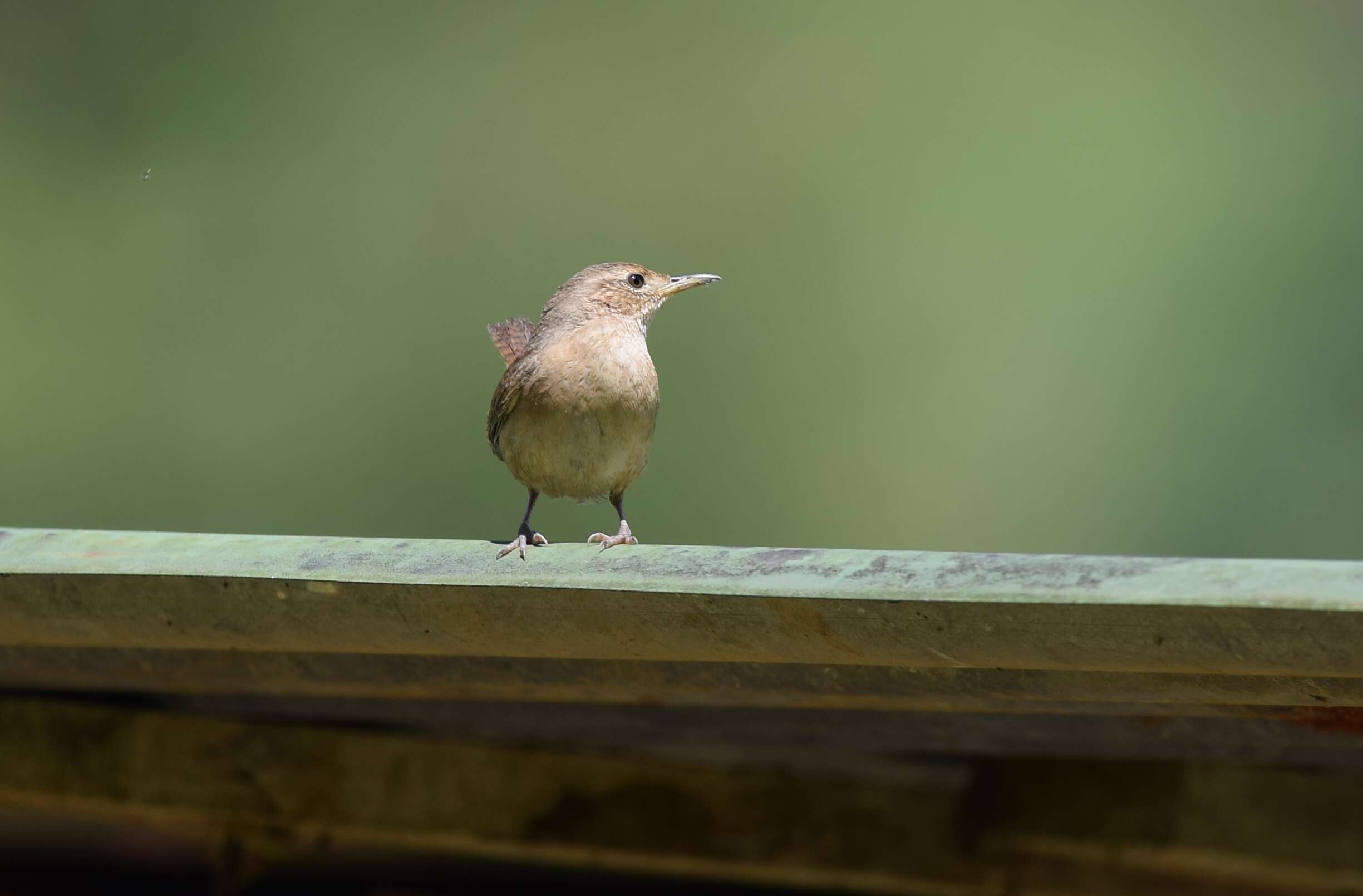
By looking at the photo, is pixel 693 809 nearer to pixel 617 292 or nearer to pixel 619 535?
pixel 619 535

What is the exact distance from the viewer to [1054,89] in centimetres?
1783

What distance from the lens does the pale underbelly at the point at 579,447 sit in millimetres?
4289

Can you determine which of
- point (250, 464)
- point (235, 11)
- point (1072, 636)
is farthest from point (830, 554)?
point (235, 11)

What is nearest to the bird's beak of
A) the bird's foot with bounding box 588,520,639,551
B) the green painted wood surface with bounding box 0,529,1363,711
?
the bird's foot with bounding box 588,520,639,551

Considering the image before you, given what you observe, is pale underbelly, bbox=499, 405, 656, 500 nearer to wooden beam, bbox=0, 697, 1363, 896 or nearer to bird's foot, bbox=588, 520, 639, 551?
bird's foot, bbox=588, 520, 639, 551

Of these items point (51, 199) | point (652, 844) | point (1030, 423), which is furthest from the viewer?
point (51, 199)

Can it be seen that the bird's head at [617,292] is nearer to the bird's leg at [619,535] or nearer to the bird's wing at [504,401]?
the bird's wing at [504,401]

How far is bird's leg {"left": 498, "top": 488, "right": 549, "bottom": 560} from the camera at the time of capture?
8.29 ft

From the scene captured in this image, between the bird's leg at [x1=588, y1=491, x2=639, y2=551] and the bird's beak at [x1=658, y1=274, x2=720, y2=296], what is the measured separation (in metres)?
0.68

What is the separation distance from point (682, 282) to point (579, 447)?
946 millimetres

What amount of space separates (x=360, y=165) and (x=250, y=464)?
158 inches

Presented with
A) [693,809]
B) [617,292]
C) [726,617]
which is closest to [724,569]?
[726,617]

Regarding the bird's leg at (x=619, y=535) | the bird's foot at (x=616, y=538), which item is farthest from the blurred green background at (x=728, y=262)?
the bird's foot at (x=616, y=538)

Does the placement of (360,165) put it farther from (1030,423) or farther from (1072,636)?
(1072,636)
